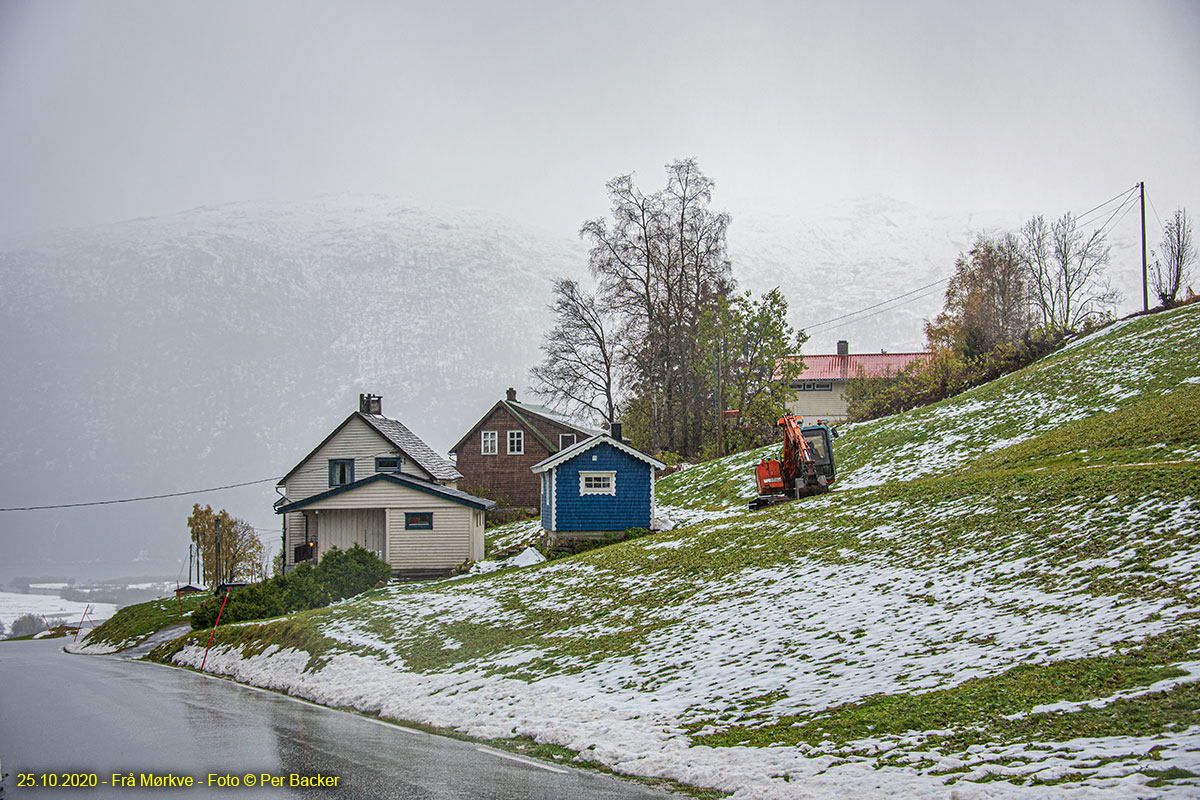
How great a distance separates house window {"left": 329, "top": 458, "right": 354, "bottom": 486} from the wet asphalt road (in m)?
33.4

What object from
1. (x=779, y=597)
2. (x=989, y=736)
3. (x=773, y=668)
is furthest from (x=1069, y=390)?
(x=989, y=736)

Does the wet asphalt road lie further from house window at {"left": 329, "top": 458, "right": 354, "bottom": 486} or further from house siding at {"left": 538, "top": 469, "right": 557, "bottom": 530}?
house window at {"left": 329, "top": 458, "right": 354, "bottom": 486}

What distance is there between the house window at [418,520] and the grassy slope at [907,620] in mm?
9438

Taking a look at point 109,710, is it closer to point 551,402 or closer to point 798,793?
point 798,793

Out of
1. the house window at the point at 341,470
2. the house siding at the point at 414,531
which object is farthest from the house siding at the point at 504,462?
the house siding at the point at 414,531

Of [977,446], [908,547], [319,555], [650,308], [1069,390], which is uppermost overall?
[650,308]

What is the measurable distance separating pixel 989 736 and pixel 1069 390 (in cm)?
3195

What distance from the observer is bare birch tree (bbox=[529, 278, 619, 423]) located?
219 feet

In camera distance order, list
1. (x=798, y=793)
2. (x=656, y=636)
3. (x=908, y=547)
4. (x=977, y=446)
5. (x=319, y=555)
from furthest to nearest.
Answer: (x=319, y=555), (x=977, y=446), (x=908, y=547), (x=656, y=636), (x=798, y=793)

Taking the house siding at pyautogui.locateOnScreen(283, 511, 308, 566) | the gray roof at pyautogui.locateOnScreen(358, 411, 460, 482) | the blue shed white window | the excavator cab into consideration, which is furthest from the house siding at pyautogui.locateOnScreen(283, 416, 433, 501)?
the excavator cab

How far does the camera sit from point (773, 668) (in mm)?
13320

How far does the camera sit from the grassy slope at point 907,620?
9211 mm

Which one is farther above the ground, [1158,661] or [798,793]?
[1158,661]

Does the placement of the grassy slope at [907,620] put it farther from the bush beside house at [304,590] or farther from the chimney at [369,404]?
the chimney at [369,404]
